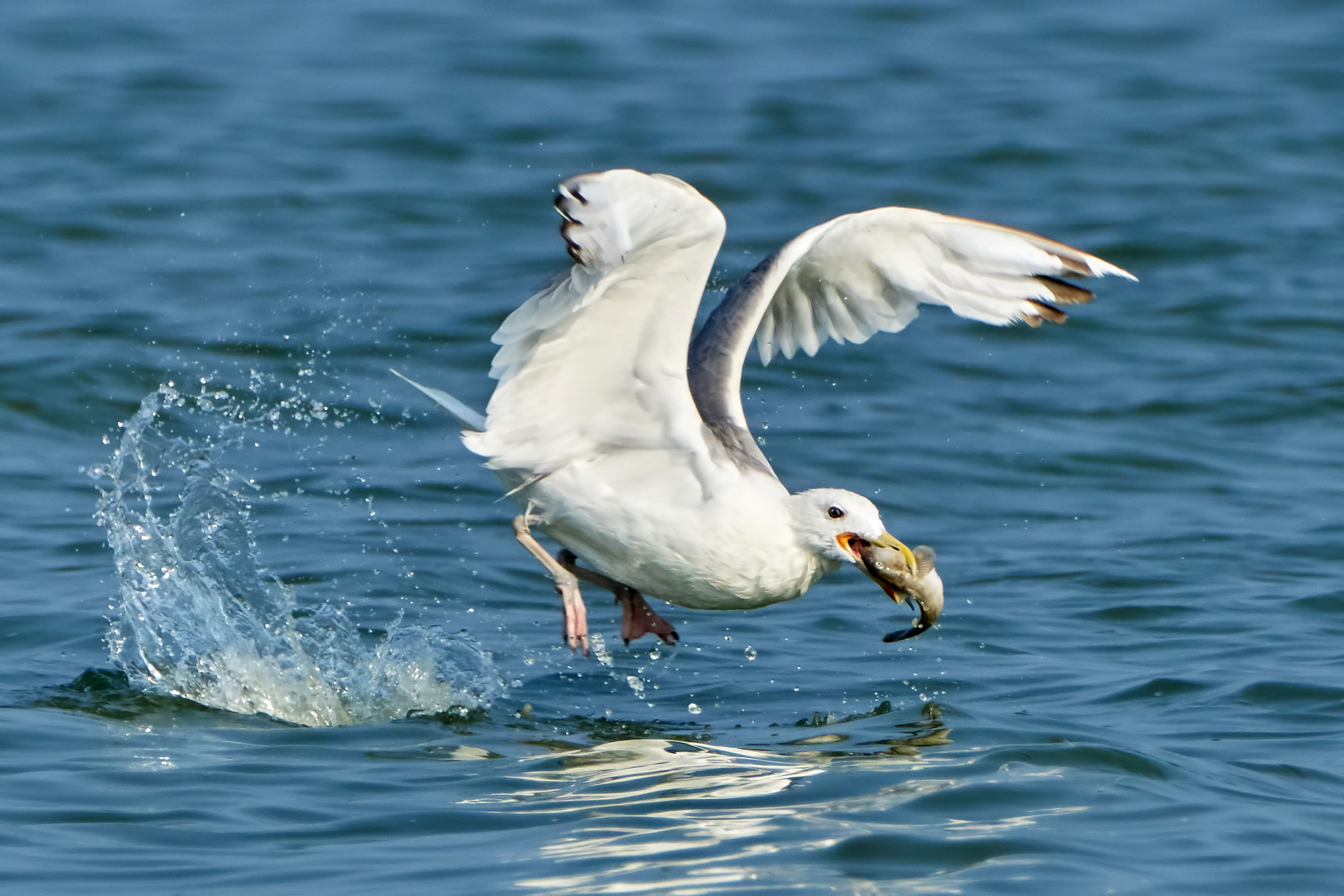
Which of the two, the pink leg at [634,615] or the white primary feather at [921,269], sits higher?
the white primary feather at [921,269]

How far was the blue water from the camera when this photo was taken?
18.5 ft

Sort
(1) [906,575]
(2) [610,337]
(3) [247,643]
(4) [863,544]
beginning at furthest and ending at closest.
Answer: (3) [247,643], (4) [863,544], (1) [906,575], (2) [610,337]

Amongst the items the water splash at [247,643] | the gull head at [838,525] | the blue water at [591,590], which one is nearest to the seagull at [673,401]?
the gull head at [838,525]

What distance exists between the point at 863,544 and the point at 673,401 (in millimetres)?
893

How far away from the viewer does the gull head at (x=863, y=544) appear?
6.60 meters

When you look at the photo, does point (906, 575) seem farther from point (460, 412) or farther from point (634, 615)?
point (460, 412)

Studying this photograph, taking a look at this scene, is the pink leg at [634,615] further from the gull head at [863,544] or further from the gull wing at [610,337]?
the gull head at [863,544]

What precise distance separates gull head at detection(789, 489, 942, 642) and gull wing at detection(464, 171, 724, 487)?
410 mm

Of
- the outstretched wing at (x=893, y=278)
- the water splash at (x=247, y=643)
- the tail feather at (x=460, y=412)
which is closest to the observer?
the tail feather at (x=460, y=412)

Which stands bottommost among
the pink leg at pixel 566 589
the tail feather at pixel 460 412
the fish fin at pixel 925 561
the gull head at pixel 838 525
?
the pink leg at pixel 566 589

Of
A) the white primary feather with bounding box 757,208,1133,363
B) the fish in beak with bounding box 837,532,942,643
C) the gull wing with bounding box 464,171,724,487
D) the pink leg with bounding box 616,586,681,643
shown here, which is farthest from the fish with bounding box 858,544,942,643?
the white primary feather with bounding box 757,208,1133,363

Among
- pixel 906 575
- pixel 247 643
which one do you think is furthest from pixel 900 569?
pixel 247 643

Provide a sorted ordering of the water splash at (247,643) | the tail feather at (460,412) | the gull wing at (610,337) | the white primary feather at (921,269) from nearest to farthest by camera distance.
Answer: the gull wing at (610,337)
the tail feather at (460,412)
the water splash at (247,643)
the white primary feather at (921,269)

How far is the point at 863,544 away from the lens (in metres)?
6.70
